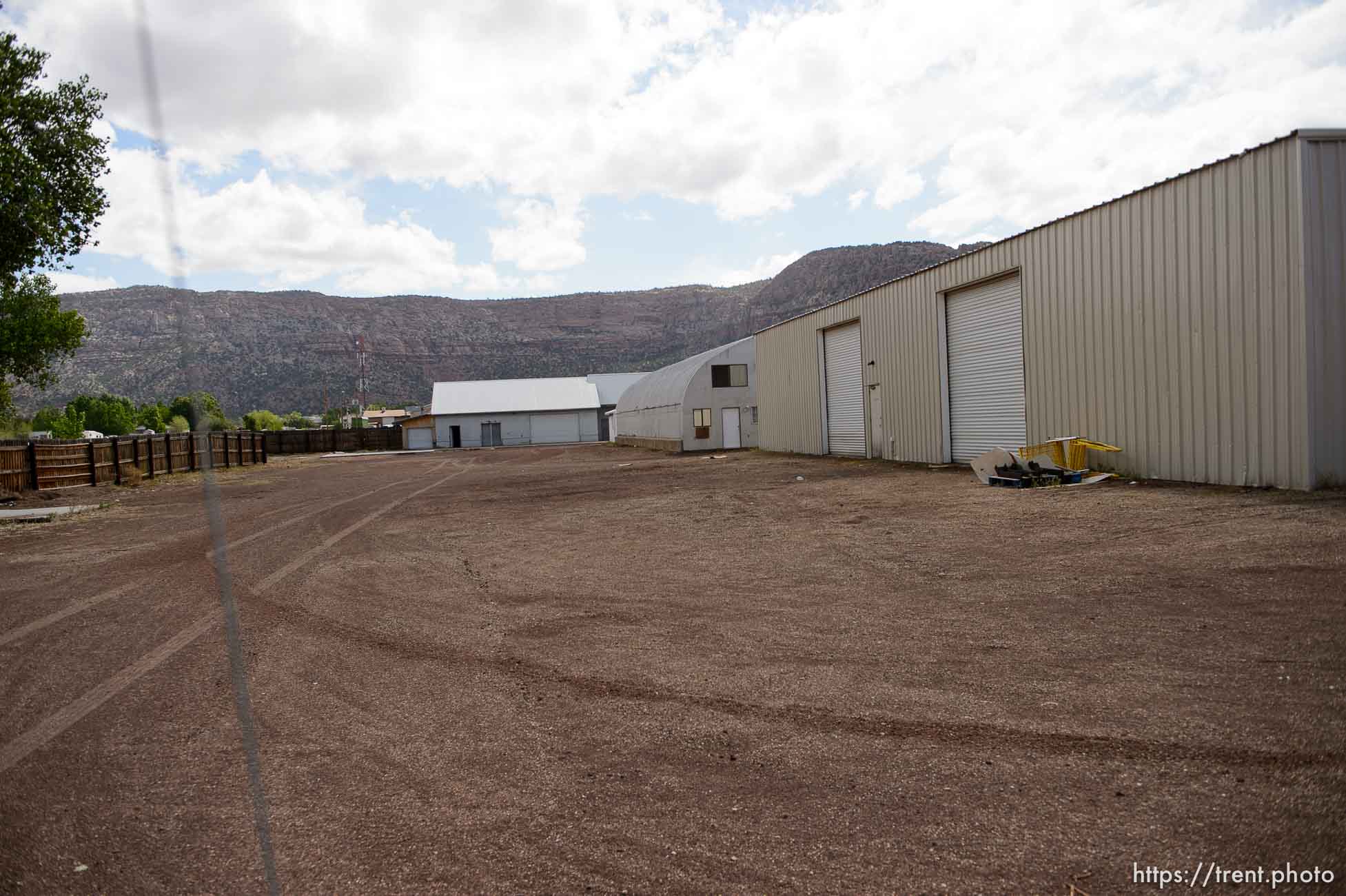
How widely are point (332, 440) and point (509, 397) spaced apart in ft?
49.9

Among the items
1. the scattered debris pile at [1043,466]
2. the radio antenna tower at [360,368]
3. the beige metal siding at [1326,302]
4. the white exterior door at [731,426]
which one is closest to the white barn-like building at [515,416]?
the white exterior door at [731,426]

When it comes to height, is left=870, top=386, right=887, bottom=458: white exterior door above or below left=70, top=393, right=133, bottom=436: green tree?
below

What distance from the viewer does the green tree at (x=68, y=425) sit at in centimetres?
8741

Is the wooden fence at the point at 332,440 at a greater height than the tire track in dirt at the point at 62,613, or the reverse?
the wooden fence at the point at 332,440

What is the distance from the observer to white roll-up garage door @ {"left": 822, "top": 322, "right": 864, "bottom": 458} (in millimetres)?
26203

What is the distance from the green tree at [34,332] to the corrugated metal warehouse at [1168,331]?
115 feet

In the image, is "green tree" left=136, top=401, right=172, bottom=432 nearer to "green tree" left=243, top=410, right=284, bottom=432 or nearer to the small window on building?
"green tree" left=243, top=410, right=284, bottom=432

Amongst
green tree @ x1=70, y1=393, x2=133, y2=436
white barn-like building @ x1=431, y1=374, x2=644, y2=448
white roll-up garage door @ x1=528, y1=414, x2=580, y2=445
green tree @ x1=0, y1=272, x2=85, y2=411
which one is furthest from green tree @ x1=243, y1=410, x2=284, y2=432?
green tree @ x1=0, y1=272, x2=85, y2=411

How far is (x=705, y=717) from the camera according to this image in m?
4.40

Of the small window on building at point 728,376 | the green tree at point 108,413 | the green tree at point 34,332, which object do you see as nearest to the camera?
the green tree at point 34,332

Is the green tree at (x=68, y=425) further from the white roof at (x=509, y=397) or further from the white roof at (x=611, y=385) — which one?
the white roof at (x=611, y=385)

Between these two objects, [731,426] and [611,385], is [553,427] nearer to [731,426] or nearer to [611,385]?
[611,385]

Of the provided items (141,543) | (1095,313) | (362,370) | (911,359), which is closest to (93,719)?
(141,543)

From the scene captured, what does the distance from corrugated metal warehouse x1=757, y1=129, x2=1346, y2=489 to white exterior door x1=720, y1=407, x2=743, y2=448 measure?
17.7m
